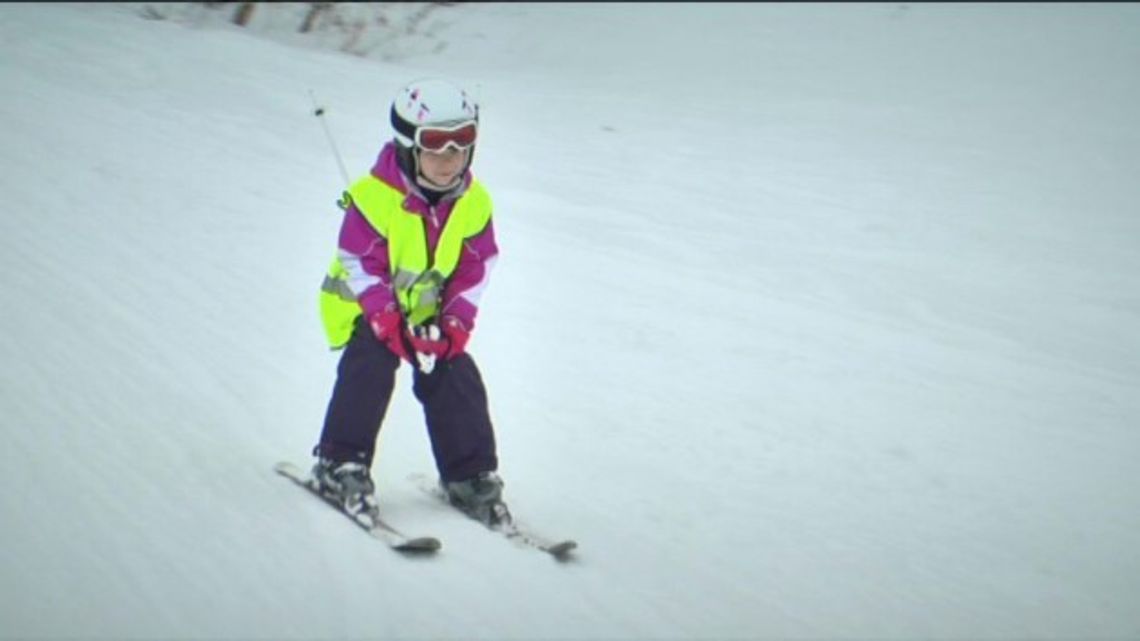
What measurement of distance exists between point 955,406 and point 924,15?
854 centimetres

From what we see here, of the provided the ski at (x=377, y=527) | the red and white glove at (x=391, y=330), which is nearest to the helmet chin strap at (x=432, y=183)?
the red and white glove at (x=391, y=330)

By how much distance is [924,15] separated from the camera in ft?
42.0

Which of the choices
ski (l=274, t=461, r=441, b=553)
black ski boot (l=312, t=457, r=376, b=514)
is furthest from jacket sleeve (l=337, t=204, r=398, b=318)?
ski (l=274, t=461, r=441, b=553)

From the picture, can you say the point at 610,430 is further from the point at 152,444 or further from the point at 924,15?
the point at 924,15

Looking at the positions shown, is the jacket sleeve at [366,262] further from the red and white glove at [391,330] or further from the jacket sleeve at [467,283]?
the jacket sleeve at [467,283]

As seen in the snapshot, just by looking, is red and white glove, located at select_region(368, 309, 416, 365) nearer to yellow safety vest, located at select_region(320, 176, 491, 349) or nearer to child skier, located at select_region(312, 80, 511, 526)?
child skier, located at select_region(312, 80, 511, 526)

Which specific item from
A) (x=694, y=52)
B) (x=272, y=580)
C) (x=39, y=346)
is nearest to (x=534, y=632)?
(x=272, y=580)

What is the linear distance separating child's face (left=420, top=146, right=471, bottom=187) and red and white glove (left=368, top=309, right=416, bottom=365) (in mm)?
456

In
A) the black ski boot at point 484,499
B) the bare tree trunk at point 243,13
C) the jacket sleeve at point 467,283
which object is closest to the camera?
the jacket sleeve at point 467,283

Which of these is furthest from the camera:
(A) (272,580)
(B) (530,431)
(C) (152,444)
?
(B) (530,431)

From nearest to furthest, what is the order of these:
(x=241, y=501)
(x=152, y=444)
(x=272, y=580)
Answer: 1. (x=272, y=580)
2. (x=241, y=501)
3. (x=152, y=444)

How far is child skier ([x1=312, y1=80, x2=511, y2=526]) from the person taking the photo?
384 centimetres

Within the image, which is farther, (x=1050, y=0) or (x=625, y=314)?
(x=1050, y=0)

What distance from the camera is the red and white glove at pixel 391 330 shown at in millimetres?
3824
